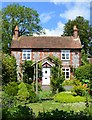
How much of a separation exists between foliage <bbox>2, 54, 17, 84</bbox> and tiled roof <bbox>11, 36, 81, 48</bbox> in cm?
197

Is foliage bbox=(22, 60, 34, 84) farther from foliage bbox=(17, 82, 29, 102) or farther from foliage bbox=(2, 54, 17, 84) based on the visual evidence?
foliage bbox=(17, 82, 29, 102)

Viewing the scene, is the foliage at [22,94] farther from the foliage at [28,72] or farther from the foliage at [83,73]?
the foliage at [28,72]

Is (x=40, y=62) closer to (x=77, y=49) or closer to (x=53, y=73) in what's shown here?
(x=53, y=73)

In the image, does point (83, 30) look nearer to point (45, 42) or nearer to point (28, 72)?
point (45, 42)

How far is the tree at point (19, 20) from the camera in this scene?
106 ft

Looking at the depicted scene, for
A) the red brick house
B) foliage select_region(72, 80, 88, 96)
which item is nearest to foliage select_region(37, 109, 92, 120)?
foliage select_region(72, 80, 88, 96)

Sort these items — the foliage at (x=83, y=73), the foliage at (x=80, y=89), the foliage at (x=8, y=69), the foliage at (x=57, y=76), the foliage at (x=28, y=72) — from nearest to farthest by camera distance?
the foliage at (x=80, y=89) < the foliage at (x=57, y=76) < the foliage at (x=8, y=69) < the foliage at (x=83, y=73) < the foliage at (x=28, y=72)

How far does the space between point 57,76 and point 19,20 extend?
1355 centimetres

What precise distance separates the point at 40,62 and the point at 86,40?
12242 mm

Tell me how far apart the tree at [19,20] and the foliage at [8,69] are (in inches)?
367

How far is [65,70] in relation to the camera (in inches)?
976

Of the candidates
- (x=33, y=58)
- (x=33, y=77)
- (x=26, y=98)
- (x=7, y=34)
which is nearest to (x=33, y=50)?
(x=33, y=58)

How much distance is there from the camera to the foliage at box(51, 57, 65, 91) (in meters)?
20.1

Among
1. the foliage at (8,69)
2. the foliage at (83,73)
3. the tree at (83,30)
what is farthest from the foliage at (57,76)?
the tree at (83,30)
